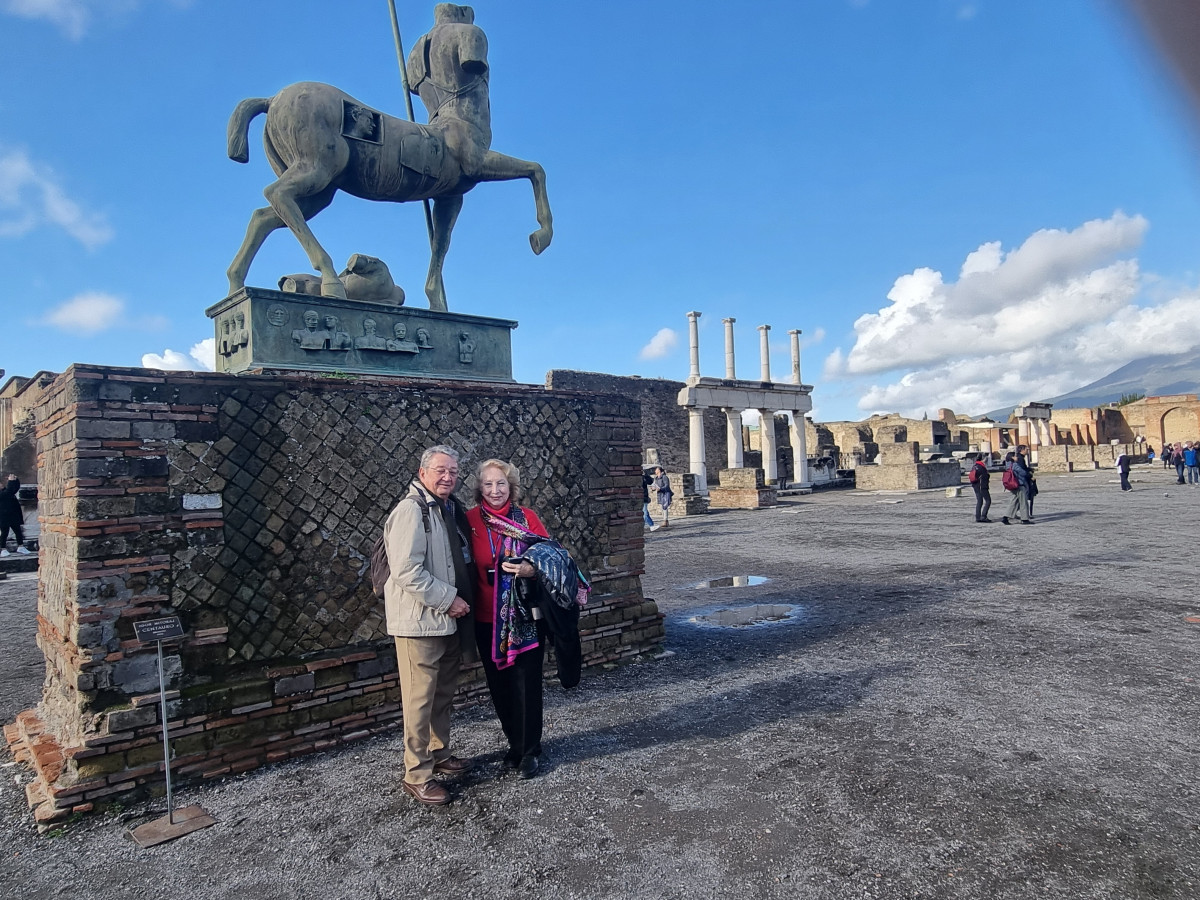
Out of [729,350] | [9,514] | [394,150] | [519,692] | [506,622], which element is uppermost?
[729,350]

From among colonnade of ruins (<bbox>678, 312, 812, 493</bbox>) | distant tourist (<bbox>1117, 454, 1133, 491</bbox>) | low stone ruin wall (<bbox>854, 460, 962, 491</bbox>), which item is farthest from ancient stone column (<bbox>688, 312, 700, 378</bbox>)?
distant tourist (<bbox>1117, 454, 1133, 491</bbox>)

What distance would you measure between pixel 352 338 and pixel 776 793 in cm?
381

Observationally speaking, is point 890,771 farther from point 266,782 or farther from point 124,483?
point 124,483

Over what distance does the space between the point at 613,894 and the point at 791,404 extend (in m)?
32.7

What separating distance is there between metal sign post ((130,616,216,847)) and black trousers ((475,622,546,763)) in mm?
1314

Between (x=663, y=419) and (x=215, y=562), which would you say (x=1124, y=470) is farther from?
(x=215, y=562)

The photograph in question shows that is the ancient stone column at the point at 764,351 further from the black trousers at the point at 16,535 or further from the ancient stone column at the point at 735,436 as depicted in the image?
the black trousers at the point at 16,535

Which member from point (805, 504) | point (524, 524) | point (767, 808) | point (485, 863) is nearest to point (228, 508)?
point (524, 524)

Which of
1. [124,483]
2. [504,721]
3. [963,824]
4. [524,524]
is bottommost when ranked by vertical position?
[963,824]

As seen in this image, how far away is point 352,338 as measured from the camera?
495cm

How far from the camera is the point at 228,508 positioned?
3801 millimetres

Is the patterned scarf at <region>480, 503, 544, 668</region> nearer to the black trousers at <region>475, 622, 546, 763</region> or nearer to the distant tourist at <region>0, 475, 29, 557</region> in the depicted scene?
the black trousers at <region>475, 622, 546, 763</region>

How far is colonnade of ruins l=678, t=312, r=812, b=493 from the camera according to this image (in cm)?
3003

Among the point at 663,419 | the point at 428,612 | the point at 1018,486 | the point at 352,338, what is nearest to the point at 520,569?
the point at 428,612
